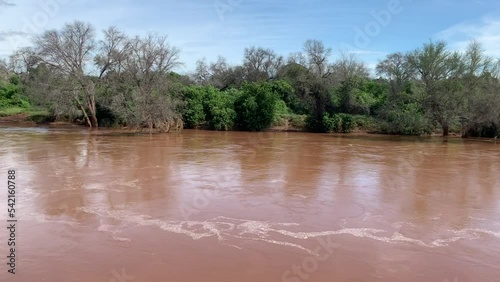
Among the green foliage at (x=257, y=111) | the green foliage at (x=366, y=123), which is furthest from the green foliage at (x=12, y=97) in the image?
the green foliage at (x=366, y=123)

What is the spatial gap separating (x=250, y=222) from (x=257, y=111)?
28.6 metres

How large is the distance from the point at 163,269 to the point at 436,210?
21.8 ft

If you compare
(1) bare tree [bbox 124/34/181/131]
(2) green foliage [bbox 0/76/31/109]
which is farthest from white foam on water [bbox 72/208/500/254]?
(2) green foliage [bbox 0/76/31/109]

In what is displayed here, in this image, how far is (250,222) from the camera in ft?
26.8

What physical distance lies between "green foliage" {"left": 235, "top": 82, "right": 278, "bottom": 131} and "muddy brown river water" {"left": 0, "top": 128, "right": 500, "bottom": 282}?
20661 mm

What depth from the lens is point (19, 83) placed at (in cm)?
5216

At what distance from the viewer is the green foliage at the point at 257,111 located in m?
36.3

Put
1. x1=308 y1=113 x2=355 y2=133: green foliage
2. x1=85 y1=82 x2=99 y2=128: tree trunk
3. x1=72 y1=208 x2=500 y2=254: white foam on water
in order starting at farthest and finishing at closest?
x1=308 y1=113 x2=355 y2=133: green foliage < x1=85 y1=82 x2=99 y2=128: tree trunk < x1=72 y1=208 x2=500 y2=254: white foam on water

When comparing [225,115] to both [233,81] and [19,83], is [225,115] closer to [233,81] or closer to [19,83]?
[233,81]

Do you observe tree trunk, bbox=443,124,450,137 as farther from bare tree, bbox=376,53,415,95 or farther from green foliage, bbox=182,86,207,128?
green foliage, bbox=182,86,207,128

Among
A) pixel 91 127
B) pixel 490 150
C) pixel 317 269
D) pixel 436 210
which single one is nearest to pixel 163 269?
pixel 317 269

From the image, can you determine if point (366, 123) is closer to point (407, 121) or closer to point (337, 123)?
point (337, 123)

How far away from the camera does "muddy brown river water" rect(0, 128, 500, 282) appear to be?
5953 mm

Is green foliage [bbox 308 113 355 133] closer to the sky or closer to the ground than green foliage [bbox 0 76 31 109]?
closer to the ground
